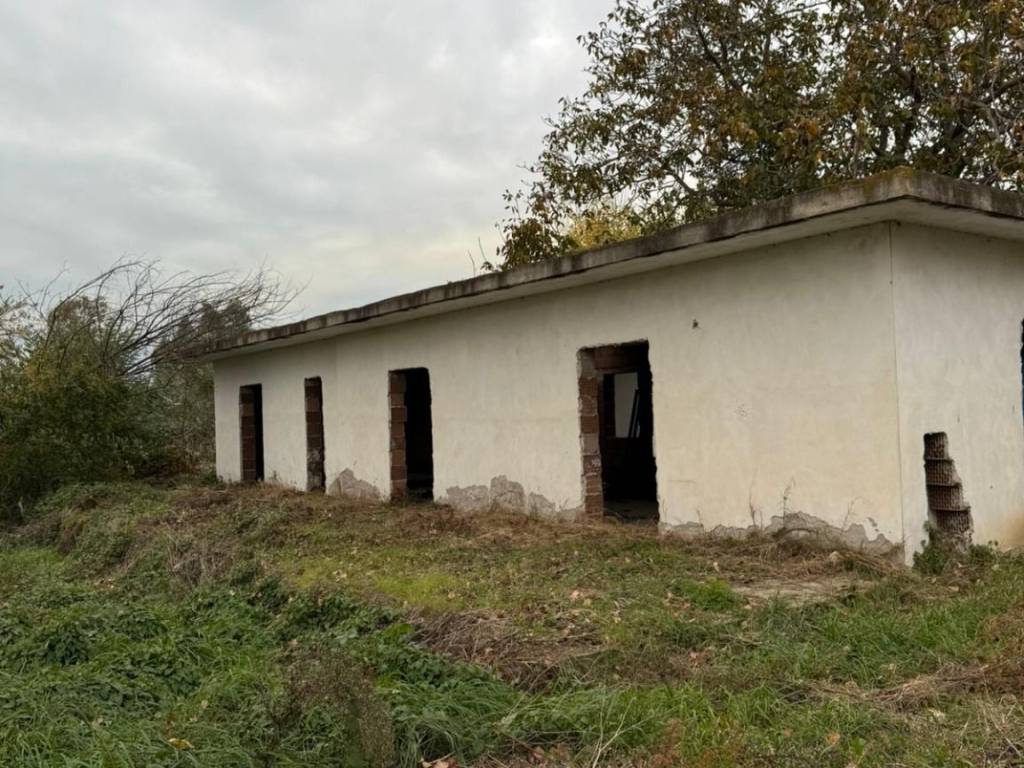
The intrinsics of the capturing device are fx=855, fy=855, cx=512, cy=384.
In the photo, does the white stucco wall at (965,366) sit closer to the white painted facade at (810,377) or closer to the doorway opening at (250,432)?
the white painted facade at (810,377)

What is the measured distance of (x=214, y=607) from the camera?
20.4 ft

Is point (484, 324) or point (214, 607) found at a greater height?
point (484, 324)

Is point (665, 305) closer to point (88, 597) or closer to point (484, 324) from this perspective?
point (484, 324)

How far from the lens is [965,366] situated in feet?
21.8

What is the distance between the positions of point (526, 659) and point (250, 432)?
13029 millimetres

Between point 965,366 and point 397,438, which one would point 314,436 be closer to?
point 397,438

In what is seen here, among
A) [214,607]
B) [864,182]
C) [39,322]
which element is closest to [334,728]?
[214,607]

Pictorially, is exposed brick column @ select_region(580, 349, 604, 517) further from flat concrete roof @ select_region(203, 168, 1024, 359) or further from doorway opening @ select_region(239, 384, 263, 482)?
doorway opening @ select_region(239, 384, 263, 482)

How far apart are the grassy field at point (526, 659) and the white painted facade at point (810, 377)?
500mm

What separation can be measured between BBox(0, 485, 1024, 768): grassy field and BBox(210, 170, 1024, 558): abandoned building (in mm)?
571

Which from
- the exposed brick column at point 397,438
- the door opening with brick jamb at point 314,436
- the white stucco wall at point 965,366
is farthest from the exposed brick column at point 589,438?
the door opening with brick jamb at point 314,436

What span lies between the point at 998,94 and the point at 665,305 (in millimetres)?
6162

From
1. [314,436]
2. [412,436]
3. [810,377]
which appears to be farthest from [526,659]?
[412,436]

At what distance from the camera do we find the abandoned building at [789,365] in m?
6.13
